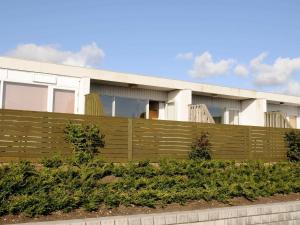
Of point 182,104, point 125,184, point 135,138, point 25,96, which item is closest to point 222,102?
point 182,104

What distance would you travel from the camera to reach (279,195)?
1177 cm

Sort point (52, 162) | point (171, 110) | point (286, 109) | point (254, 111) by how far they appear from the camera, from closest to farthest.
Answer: point (52, 162) → point (171, 110) → point (254, 111) → point (286, 109)

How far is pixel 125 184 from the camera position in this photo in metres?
9.49

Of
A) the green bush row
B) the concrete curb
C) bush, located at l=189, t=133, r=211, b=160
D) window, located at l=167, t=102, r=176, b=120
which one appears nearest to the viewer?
the concrete curb

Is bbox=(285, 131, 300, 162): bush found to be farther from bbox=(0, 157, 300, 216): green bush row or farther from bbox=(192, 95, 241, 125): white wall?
bbox=(192, 95, 241, 125): white wall

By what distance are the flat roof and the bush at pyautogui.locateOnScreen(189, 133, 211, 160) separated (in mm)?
6715

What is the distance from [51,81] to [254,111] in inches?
Answer: 527

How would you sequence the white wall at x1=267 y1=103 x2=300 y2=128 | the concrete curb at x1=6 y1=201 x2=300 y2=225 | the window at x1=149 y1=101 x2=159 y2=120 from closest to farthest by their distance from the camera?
the concrete curb at x1=6 y1=201 x2=300 y2=225 < the window at x1=149 y1=101 x2=159 y2=120 < the white wall at x1=267 y1=103 x2=300 y2=128

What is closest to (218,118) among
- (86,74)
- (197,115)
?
(197,115)

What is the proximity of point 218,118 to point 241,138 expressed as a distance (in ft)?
35.0

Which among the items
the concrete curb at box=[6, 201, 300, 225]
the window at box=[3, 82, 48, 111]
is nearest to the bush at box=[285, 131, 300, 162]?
the concrete curb at box=[6, 201, 300, 225]

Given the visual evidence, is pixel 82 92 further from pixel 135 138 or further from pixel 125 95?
pixel 135 138

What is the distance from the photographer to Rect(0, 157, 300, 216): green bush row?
7.99m

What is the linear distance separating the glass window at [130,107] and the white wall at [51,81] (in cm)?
342
